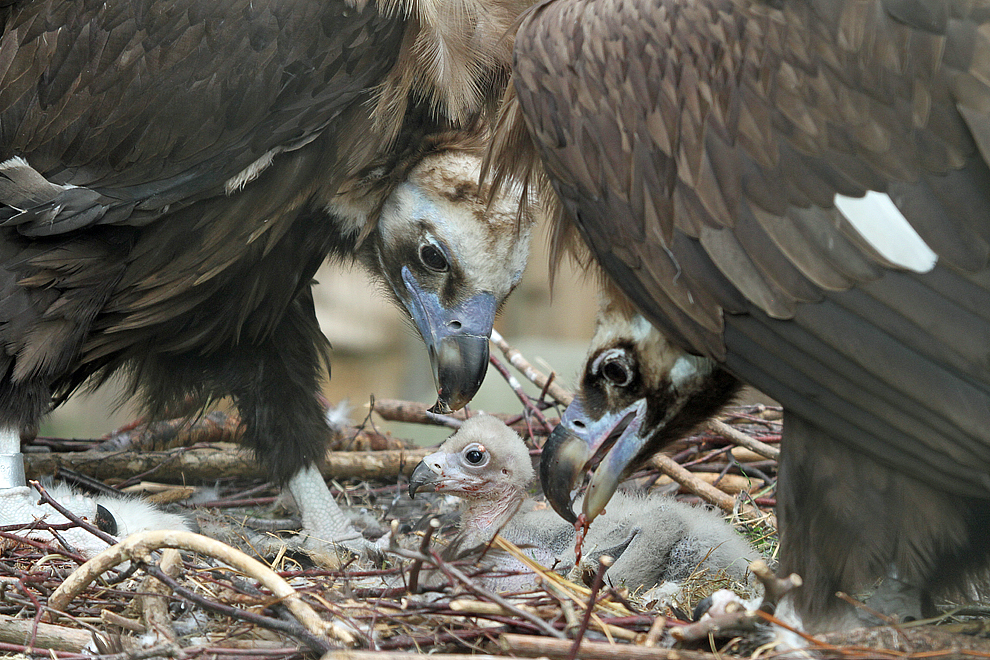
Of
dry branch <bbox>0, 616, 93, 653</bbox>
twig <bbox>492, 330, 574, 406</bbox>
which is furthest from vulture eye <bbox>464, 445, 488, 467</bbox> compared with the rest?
dry branch <bbox>0, 616, 93, 653</bbox>

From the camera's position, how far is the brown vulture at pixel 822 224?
6.10 feet

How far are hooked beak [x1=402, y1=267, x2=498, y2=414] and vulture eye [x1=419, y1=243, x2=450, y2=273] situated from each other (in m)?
0.08

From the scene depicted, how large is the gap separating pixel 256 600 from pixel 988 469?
1.34 m

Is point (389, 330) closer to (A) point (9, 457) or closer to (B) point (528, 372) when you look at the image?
(B) point (528, 372)

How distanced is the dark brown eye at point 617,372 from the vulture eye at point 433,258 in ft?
2.76

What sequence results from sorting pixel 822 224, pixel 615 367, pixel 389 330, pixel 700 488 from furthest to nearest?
pixel 389 330 → pixel 700 488 → pixel 615 367 → pixel 822 224

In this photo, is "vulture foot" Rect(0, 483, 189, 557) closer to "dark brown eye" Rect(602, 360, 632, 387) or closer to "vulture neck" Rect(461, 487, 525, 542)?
"vulture neck" Rect(461, 487, 525, 542)

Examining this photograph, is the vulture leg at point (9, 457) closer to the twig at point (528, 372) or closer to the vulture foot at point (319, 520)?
the vulture foot at point (319, 520)

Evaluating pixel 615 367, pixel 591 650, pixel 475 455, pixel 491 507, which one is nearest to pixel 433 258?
pixel 475 455

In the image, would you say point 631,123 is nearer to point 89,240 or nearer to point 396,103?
point 396,103

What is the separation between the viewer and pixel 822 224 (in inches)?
76.6

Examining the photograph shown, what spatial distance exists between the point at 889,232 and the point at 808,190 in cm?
17

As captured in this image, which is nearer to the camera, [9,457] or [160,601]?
[160,601]

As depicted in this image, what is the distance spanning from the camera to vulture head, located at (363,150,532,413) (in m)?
3.14
